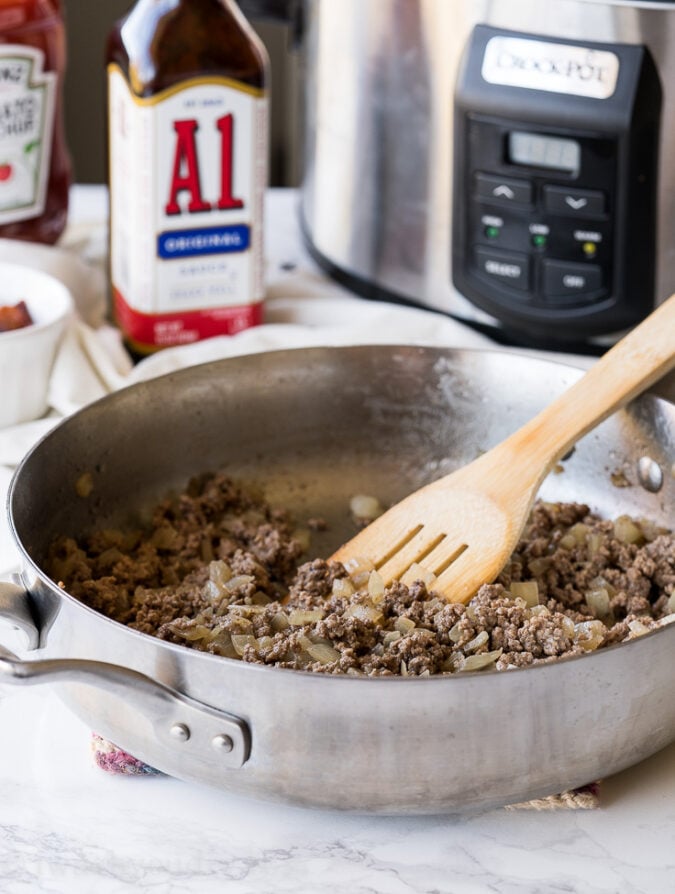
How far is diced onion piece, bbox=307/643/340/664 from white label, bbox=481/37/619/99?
1.79 feet

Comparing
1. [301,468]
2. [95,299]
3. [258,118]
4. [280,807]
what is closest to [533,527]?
[301,468]

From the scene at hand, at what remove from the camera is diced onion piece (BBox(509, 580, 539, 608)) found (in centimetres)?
83

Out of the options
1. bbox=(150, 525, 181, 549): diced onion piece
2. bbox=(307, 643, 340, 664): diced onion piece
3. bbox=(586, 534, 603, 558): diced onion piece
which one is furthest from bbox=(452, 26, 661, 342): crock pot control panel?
bbox=(307, 643, 340, 664): diced onion piece

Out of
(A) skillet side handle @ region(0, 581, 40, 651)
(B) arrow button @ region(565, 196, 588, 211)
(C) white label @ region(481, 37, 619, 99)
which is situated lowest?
(A) skillet side handle @ region(0, 581, 40, 651)

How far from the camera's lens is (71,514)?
917 millimetres

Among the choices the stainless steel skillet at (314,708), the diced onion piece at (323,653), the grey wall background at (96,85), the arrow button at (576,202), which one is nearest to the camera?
the stainless steel skillet at (314,708)

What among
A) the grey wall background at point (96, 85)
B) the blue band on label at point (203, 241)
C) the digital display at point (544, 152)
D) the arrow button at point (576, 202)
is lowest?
the grey wall background at point (96, 85)

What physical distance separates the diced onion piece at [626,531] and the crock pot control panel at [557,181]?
271 millimetres

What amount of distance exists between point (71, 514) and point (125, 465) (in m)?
0.06

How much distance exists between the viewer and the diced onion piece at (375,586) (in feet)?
2.67

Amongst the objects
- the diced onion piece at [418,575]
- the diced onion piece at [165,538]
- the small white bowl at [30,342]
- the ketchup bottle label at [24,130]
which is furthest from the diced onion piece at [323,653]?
the ketchup bottle label at [24,130]

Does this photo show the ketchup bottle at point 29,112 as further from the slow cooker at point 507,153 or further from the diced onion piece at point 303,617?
the diced onion piece at point 303,617

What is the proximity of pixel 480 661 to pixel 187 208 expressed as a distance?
0.58m

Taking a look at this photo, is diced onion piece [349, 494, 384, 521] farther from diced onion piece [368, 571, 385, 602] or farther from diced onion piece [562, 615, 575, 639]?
diced onion piece [562, 615, 575, 639]
